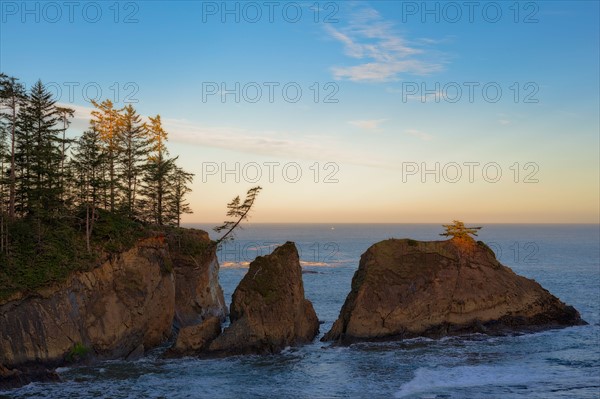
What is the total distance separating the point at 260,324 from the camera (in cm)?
3878

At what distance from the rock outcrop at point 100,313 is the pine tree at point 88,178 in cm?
334

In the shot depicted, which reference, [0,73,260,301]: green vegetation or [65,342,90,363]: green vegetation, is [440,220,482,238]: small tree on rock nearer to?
[0,73,260,301]: green vegetation

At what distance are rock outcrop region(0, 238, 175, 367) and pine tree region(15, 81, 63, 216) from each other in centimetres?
706

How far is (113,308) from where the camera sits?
3806 cm

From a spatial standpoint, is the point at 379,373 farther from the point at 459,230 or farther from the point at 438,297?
the point at 459,230

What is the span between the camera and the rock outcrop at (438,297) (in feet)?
136

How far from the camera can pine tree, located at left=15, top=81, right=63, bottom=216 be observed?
1578 inches

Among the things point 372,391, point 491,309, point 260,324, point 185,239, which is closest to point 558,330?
point 491,309

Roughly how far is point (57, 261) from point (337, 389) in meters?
21.0

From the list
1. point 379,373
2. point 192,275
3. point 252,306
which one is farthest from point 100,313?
point 379,373

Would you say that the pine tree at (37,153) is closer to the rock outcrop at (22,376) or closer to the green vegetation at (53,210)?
the green vegetation at (53,210)

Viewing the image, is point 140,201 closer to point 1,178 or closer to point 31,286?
point 1,178

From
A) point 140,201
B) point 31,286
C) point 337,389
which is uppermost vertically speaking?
point 140,201

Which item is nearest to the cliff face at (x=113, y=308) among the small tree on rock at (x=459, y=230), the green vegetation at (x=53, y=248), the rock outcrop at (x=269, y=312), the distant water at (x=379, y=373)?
the green vegetation at (x=53, y=248)
